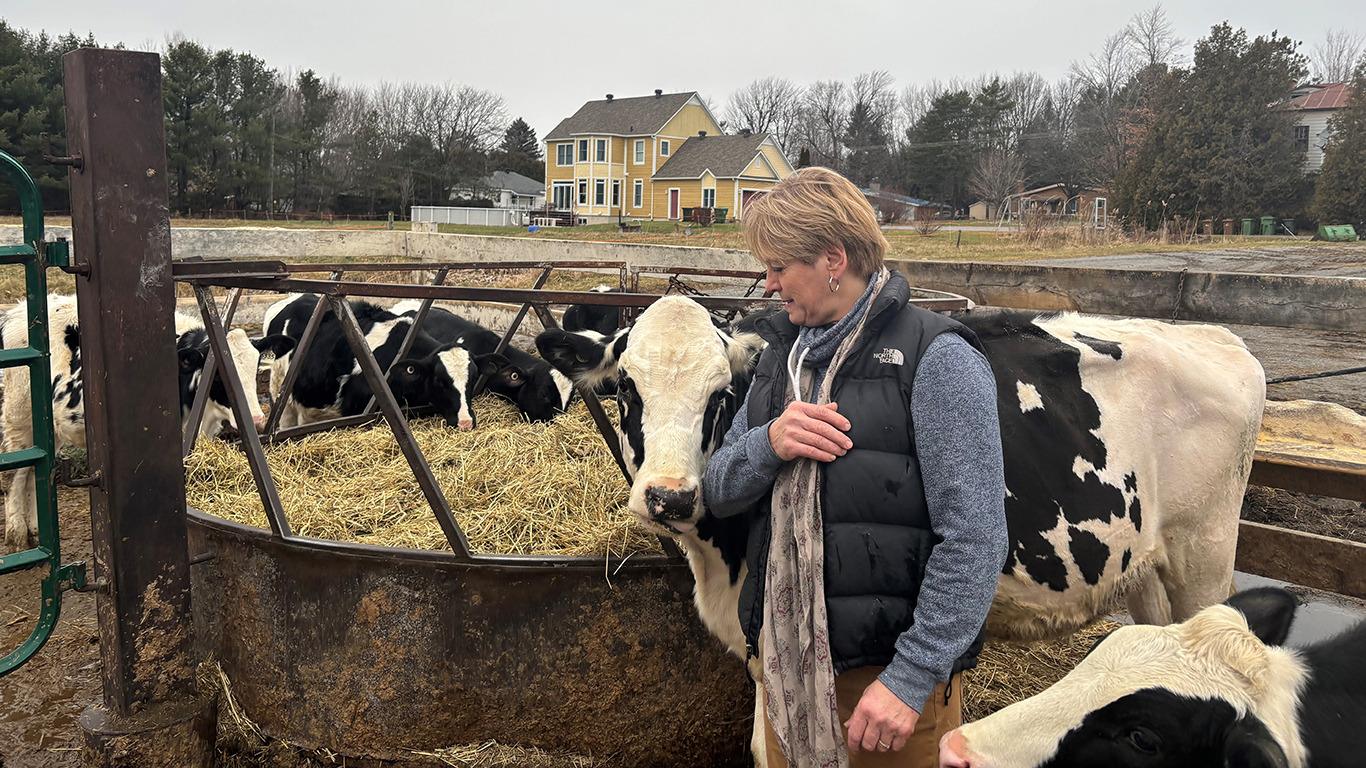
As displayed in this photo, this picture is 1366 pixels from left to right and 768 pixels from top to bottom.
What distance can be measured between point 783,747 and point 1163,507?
6.45ft

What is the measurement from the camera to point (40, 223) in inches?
114

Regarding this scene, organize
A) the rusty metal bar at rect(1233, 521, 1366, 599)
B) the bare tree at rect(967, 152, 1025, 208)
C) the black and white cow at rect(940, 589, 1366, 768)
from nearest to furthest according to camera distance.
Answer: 1. the black and white cow at rect(940, 589, 1366, 768)
2. the rusty metal bar at rect(1233, 521, 1366, 599)
3. the bare tree at rect(967, 152, 1025, 208)

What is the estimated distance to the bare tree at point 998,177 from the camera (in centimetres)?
5831

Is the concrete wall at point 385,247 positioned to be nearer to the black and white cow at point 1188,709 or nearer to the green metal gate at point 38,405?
the green metal gate at point 38,405

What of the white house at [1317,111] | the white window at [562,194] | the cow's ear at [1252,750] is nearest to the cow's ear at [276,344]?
the cow's ear at [1252,750]

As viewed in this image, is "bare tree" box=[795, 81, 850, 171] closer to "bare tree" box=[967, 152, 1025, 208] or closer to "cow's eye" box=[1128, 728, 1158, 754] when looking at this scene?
"bare tree" box=[967, 152, 1025, 208]

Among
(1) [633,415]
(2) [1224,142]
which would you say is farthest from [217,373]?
(2) [1224,142]

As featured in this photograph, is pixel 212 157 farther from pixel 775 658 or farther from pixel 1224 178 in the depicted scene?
pixel 775 658

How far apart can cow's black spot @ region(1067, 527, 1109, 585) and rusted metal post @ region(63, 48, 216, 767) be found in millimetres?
3038

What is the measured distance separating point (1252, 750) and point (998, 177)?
61.2m

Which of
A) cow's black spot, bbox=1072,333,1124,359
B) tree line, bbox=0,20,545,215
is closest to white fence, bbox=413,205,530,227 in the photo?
tree line, bbox=0,20,545,215

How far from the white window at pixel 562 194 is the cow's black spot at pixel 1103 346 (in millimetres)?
61628

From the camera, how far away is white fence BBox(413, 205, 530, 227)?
2184 inches

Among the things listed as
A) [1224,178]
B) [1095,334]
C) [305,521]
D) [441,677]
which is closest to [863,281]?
[1095,334]
